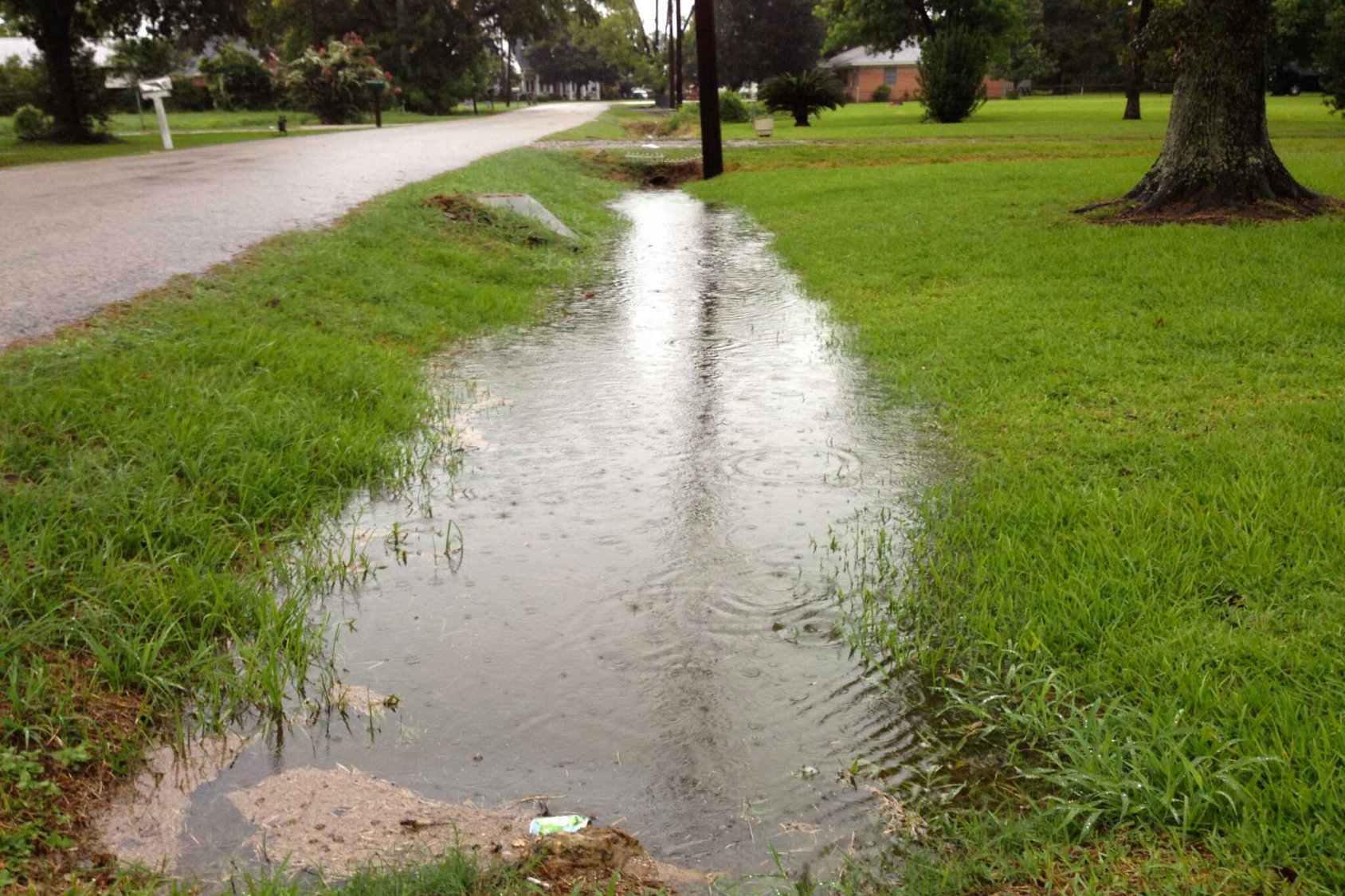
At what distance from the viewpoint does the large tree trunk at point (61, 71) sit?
24438 millimetres

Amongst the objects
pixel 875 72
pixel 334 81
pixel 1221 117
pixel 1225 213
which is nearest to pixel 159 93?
pixel 334 81

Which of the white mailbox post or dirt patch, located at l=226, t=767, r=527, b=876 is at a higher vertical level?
the white mailbox post

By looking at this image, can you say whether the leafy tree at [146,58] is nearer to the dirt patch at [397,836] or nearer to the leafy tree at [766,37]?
the leafy tree at [766,37]

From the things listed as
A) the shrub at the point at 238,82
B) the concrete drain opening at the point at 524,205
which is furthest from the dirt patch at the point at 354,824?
the shrub at the point at 238,82

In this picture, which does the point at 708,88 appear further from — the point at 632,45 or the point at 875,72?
the point at 632,45

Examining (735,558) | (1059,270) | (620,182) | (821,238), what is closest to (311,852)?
(735,558)

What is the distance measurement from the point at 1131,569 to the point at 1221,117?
9.72 metres

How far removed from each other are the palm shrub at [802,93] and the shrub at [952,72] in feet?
10.4

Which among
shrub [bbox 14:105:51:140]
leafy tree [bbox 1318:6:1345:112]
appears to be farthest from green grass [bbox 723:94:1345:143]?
shrub [bbox 14:105:51:140]

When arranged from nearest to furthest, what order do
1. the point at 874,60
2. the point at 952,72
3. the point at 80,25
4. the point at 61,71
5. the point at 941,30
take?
the point at 61,71 < the point at 80,25 < the point at 952,72 < the point at 941,30 < the point at 874,60

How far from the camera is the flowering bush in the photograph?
124 ft

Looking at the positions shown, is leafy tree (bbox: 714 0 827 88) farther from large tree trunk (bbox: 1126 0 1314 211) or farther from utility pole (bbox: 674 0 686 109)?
large tree trunk (bbox: 1126 0 1314 211)

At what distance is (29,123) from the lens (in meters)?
26.6

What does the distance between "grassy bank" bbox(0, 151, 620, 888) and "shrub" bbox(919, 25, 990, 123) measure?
31.7 meters
